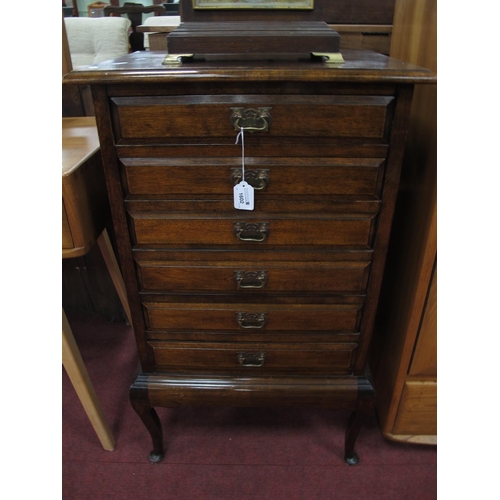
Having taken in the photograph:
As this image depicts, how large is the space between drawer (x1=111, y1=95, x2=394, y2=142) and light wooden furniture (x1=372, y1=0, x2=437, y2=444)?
0.22 meters

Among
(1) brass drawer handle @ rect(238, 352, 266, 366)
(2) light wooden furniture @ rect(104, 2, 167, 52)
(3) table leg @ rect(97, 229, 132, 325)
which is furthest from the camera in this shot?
(2) light wooden furniture @ rect(104, 2, 167, 52)

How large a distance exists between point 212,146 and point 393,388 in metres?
0.78

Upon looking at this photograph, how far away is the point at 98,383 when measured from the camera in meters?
1.36

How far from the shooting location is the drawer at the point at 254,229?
2.54 ft

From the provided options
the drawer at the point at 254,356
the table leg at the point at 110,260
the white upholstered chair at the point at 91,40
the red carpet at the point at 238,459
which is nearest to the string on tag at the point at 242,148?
the drawer at the point at 254,356

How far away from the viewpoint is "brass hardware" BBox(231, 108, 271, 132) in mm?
676

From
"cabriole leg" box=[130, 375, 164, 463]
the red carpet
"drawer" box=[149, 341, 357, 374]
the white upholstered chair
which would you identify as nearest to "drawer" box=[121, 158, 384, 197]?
"drawer" box=[149, 341, 357, 374]

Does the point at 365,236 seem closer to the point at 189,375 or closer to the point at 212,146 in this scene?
the point at 212,146

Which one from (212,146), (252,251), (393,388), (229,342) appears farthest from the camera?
A: (393,388)

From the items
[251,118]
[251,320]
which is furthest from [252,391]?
[251,118]

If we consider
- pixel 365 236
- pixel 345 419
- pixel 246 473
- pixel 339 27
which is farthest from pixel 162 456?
pixel 339 27

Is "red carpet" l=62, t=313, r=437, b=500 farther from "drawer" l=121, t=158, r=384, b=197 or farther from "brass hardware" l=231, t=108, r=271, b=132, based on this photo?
"brass hardware" l=231, t=108, r=271, b=132

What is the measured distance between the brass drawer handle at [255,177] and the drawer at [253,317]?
0.28 m

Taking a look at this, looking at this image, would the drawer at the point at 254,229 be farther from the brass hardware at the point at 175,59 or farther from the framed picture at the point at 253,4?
the framed picture at the point at 253,4
